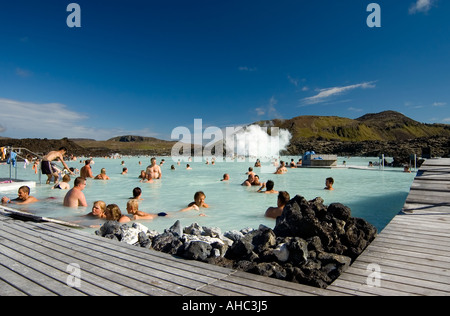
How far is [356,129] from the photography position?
150125 mm

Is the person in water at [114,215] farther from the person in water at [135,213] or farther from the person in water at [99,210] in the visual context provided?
the person in water at [135,213]

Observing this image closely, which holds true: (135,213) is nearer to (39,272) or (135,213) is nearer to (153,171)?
(39,272)

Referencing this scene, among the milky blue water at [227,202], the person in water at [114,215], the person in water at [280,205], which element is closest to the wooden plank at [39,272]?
the person in water at [114,215]

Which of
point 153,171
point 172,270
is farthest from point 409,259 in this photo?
point 153,171

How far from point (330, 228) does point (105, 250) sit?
8.72 ft

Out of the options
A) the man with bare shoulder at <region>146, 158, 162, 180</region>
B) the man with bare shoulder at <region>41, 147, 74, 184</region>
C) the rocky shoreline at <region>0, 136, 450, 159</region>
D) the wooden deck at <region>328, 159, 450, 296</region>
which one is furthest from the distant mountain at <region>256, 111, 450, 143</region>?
the wooden deck at <region>328, 159, 450, 296</region>

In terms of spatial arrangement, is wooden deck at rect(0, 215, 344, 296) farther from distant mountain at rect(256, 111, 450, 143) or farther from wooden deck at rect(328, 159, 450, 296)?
distant mountain at rect(256, 111, 450, 143)

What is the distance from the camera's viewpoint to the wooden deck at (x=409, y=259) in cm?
221

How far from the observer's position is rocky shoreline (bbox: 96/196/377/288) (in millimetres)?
2578

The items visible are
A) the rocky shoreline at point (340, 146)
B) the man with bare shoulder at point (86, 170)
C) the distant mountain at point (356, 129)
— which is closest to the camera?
the man with bare shoulder at point (86, 170)

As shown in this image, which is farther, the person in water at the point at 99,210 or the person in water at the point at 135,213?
the person in water at the point at 135,213

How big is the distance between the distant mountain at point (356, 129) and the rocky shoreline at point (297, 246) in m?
139

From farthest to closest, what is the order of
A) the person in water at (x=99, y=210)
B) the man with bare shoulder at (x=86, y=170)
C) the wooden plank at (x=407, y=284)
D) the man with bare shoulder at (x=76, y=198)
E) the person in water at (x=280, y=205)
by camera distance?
the man with bare shoulder at (x=86, y=170) → the man with bare shoulder at (x=76, y=198) → the person in water at (x=99, y=210) → the person in water at (x=280, y=205) → the wooden plank at (x=407, y=284)

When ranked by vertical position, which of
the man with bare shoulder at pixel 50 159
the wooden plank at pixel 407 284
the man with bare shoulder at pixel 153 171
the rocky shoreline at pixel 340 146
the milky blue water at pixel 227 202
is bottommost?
the milky blue water at pixel 227 202
